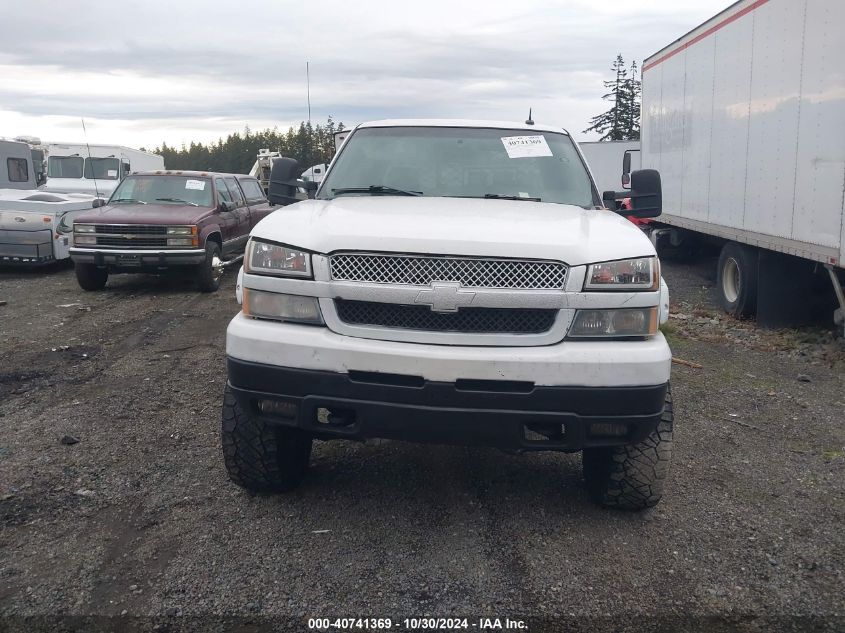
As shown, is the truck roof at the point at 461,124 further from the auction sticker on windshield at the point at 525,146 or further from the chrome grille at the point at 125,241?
the chrome grille at the point at 125,241

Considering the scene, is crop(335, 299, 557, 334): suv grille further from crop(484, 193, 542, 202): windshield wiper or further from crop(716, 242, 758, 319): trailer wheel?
crop(716, 242, 758, 319): trailer wheel

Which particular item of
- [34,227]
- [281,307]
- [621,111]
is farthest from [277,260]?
[621,111]

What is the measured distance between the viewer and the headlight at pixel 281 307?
336 cm

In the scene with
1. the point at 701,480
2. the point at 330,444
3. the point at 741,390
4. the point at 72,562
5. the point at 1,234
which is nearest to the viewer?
the point at 72,562

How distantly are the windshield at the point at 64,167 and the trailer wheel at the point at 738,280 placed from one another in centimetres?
1659

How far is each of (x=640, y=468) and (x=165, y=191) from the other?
10230mm

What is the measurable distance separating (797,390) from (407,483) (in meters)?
3.95

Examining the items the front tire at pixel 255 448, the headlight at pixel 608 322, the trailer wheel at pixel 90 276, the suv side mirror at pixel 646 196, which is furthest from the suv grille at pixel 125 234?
the headlight at pixel 608 322

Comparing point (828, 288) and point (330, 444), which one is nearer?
point (330, 444)

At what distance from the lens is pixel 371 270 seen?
3.32 m

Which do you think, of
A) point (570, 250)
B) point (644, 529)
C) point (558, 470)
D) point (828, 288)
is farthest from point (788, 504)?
point (828, 288)

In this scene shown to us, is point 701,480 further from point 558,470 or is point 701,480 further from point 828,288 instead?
point 828,288

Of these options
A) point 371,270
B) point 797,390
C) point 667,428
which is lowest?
point 797,390

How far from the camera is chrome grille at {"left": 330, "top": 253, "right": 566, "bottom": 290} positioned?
3.26m
